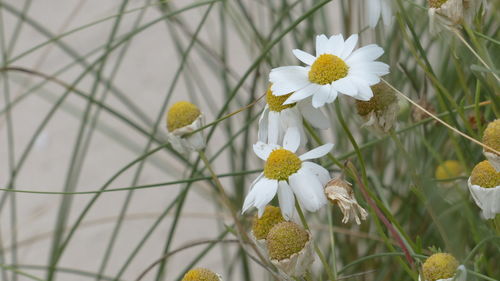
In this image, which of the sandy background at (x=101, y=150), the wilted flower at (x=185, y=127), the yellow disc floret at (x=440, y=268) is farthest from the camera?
the sandy background at (x=101, y=150)

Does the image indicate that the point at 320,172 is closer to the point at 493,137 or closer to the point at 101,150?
the point at 493,137

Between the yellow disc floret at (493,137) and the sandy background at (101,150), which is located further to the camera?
the sandy background at (101,150)

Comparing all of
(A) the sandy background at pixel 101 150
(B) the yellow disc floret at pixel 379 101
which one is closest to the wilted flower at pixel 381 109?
(B) the yellow disc floret at pixel 379 101

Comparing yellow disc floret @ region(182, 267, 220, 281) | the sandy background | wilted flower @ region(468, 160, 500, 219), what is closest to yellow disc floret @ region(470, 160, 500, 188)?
wilted flower @ region(468, 160, 500, 219)

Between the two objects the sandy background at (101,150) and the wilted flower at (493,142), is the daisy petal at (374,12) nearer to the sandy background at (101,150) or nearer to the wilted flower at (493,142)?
the wilted flower at (493,142)

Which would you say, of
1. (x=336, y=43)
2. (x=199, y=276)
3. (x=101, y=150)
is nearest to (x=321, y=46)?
(x=336, y=43)

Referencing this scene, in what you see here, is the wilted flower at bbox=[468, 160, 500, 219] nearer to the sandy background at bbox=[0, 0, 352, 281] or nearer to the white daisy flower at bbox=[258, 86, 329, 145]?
the white daisy flower at bbox=[258, 86, 329, 145]

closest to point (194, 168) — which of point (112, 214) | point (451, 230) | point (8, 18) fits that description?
point (451, 230)
